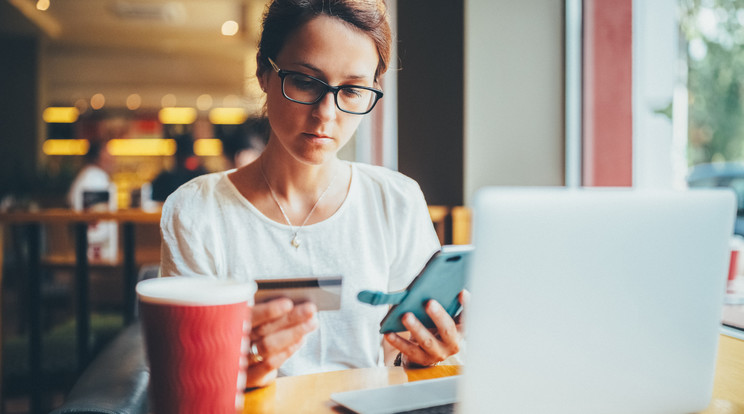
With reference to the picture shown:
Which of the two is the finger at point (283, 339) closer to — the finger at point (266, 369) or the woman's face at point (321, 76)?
the finger at point (266, 369)

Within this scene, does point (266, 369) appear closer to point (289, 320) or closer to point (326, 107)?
point (289, 320)

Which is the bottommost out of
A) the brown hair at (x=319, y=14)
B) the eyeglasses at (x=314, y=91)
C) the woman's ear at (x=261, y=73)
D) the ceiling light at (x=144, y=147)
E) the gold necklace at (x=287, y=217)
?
the gold necklace at (x=287, y=217)

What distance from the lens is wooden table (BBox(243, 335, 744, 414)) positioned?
756mm

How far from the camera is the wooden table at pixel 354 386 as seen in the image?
76 cm

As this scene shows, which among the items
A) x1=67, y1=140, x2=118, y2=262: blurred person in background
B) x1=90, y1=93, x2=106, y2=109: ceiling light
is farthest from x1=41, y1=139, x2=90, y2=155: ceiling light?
x1=67, y1=140, x2=118, y2=262: blurred person in background

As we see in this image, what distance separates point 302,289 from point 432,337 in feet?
0.80

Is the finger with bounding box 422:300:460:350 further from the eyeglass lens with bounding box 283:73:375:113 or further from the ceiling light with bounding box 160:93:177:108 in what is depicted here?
the ceiling light with bounding box 160:93:177:108

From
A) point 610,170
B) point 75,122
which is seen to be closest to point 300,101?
point 610,170

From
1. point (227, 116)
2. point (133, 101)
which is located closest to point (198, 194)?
point (133, 101)

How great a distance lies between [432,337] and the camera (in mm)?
844

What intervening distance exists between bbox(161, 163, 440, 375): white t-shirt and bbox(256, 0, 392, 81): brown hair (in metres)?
0.30

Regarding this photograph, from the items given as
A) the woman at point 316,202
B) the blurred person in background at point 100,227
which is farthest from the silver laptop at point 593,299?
the blurred person in background at point 100,227

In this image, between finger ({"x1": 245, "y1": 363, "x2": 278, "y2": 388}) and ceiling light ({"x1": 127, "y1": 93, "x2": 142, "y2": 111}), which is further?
ceiling light ({"x1": 127, "y1": 93, "x2": 142, "y2": 111})

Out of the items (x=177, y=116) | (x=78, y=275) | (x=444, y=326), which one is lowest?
(x=78, y=275)
